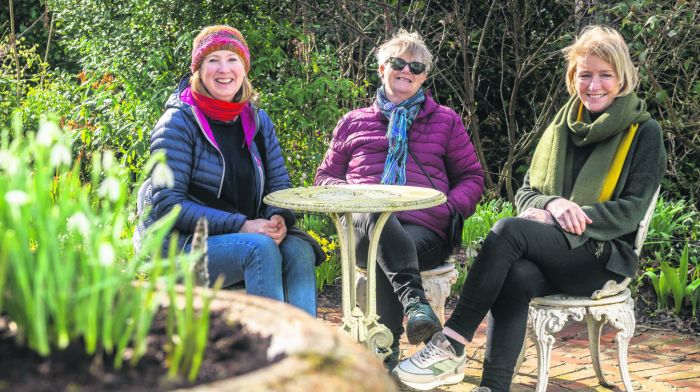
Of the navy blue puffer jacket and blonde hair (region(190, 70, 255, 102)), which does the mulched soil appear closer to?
the navy blue puffer jacket

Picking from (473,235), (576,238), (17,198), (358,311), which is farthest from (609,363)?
(17,198)

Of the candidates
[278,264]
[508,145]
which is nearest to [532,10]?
[508,145]

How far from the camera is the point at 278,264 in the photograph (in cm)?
308

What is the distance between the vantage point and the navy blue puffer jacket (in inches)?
125

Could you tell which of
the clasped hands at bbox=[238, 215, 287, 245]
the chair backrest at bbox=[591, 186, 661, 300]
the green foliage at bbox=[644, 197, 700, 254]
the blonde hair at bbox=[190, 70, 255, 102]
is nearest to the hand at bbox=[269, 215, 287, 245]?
the clasped hands at bbox=[238, 215, 287, 245]

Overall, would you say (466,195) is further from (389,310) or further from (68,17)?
(68,17)

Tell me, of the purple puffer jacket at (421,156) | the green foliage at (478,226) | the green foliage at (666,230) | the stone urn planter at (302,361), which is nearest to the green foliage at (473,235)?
the green foliage at (478,226)

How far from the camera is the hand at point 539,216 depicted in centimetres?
321

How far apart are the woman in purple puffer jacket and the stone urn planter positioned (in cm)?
192

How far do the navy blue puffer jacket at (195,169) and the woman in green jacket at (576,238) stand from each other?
0.83 m

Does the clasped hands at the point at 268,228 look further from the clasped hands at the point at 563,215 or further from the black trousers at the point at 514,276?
the clasped hands at the point at 563,215

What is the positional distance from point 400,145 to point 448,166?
0.87ft

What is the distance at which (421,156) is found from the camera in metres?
3.72

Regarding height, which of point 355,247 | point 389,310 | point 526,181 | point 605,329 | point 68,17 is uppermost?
point 68,17
